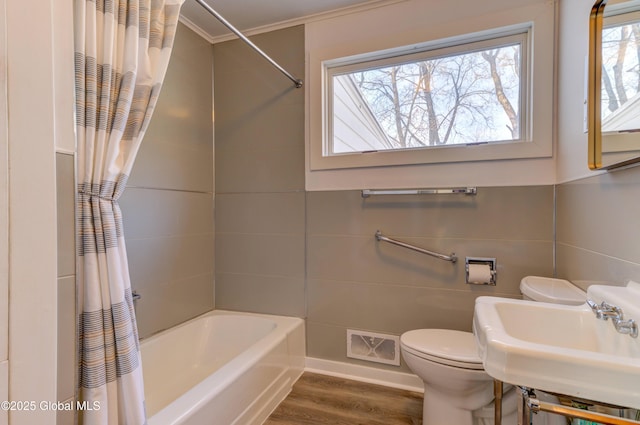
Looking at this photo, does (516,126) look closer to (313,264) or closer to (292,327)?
(313,264)

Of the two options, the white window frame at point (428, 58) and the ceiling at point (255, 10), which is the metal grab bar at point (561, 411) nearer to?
the white window frame at point (428, 58)

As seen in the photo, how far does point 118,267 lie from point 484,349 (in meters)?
1.10

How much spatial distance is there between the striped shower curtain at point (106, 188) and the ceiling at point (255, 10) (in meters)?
1.16

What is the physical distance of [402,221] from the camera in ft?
6.37

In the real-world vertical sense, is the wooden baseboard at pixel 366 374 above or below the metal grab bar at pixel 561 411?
below

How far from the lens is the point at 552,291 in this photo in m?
1.35

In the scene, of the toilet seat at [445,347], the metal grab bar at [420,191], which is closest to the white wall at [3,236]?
the toilet seat at [445,347]

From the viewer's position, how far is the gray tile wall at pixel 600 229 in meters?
0.95

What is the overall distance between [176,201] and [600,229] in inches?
88.8

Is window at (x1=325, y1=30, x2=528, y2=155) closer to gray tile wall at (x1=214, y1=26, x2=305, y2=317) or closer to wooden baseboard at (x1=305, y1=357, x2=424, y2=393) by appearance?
gray tile wall at (x1=214, y1=26, x2=305, y2=317)

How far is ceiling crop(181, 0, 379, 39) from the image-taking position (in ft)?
6.50

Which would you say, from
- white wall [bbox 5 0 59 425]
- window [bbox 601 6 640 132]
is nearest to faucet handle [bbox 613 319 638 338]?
window [bbox 601 6 640 132]

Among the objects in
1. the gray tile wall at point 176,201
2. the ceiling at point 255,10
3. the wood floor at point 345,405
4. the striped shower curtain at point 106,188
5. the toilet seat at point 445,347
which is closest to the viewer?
the striped shower curtain at point 106,188

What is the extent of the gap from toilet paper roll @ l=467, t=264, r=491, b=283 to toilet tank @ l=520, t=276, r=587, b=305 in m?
0.19
